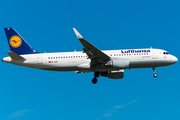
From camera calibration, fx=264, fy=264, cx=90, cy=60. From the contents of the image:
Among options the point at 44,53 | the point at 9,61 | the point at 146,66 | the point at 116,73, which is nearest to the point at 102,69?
the point at 116,73

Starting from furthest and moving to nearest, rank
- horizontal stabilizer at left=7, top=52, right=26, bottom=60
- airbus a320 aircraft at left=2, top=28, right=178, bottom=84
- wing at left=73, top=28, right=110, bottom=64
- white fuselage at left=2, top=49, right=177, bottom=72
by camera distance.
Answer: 1. white fuselage at left=2, top=49, right=177, bottom=72
2. airbus a320 aircraft at left=2, top=28, right=178, bottom=84
3. horizontal stabilizer at left=7, top=52, right=26, bottom=60
4. wing at left=73, top=28, right=110, bottom=64

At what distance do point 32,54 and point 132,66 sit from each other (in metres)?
16.4

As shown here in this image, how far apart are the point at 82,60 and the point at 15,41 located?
12.0m

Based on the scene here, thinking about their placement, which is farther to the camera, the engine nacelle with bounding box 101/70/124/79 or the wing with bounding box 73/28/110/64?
the engine nacelle with bounding box 101/70/124/79

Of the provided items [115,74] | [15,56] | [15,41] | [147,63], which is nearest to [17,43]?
[15,41]

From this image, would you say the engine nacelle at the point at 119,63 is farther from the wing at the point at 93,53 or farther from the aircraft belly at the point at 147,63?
the aircraft belly at the point at 147,63

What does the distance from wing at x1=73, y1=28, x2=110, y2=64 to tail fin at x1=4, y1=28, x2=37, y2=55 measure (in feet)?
33.5

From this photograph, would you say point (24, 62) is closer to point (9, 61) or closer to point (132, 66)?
point (9, 61)

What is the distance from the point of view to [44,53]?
43625mm

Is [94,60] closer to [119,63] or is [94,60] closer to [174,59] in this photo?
[119,63]

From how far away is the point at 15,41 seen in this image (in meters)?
44.4

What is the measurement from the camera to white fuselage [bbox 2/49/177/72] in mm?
41906

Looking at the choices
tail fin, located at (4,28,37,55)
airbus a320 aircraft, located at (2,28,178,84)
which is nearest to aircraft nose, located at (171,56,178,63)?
airbus a320 aircraft, located at (2,28,178,84)

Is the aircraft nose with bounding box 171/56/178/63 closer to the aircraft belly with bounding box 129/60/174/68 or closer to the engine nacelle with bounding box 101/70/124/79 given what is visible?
the aircraft belly with bounding box 129/60/174/68
